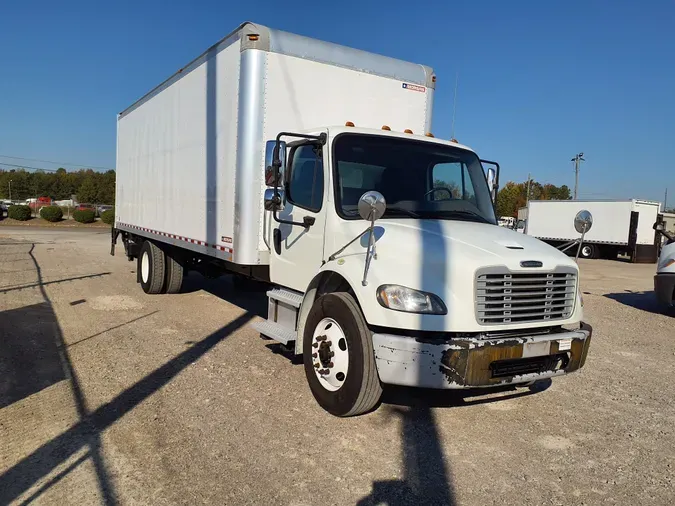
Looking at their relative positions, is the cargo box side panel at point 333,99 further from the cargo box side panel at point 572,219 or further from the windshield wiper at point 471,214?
the cargo box side panel at point 572,219

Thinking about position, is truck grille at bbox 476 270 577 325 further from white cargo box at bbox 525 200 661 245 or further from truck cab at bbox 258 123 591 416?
white cargo box at bbox 525 200 661 245

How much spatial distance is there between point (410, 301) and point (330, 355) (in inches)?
38.3

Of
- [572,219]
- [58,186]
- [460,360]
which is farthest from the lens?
[58,186]

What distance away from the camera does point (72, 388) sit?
4887 millimetres

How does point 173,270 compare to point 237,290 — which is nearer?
→ point 173,270

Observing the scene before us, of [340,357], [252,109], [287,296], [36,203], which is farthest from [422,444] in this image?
[36,203]

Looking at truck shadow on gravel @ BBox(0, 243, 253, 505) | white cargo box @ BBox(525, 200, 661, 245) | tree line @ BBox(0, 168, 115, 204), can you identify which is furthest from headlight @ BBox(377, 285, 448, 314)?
tree line @ BBox(0, 168, 115, 204)

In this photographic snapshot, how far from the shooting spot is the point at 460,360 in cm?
374

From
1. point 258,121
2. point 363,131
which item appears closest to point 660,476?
point 363,131

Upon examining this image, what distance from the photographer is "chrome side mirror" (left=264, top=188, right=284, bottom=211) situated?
205 inches

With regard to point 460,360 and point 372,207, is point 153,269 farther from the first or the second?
point 460,360

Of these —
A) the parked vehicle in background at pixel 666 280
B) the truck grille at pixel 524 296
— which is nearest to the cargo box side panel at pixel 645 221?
the parked vehicle in background at pixel 666 280

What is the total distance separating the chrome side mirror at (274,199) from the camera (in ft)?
17.0

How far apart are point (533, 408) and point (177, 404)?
3.18 meters
